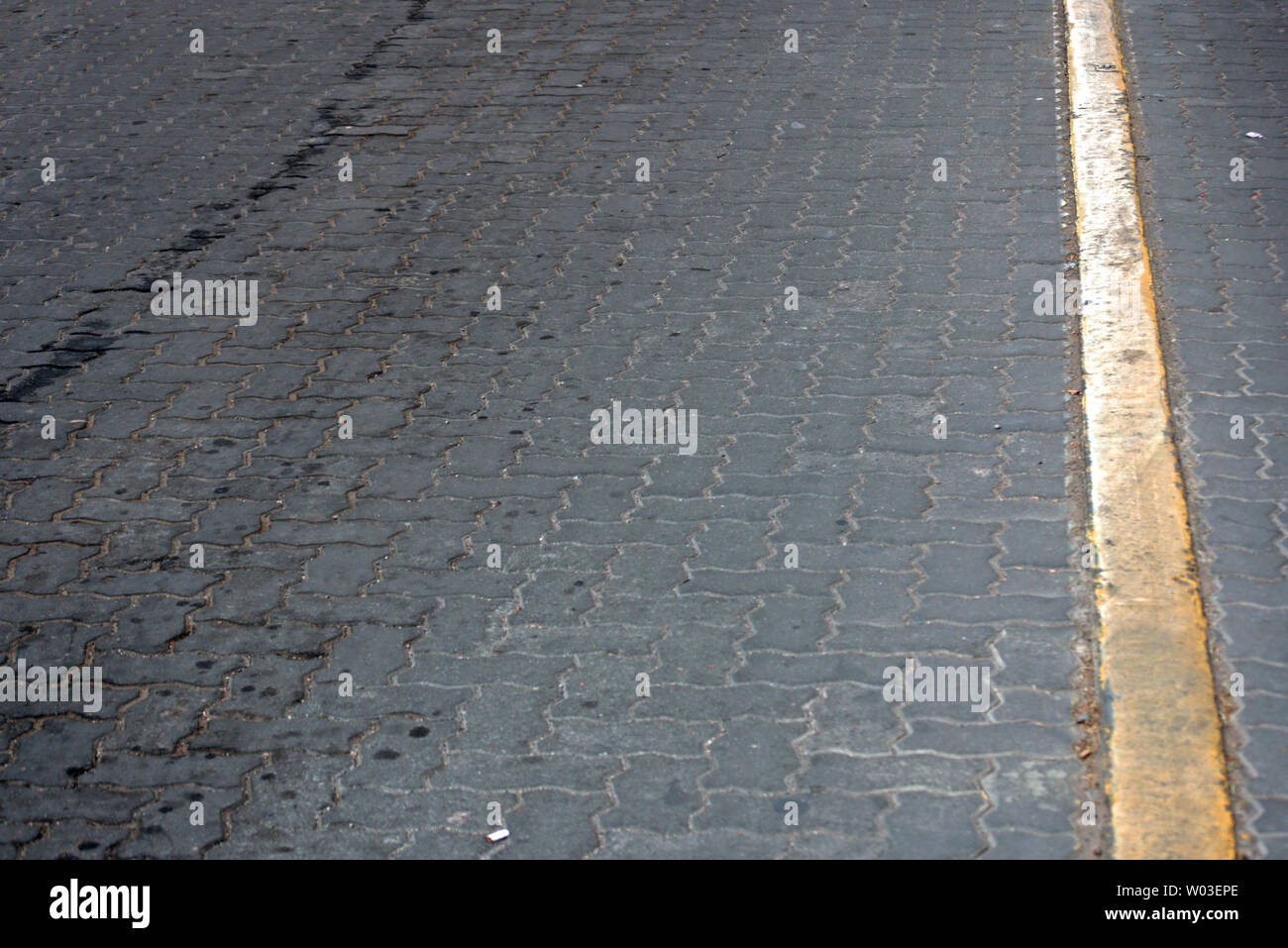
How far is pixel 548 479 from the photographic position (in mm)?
5535

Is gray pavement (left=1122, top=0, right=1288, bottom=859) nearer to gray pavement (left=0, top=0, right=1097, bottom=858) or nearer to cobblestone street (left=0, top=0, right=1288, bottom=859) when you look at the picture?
cobblestone street (left=0, top=0, right=1288, bottom=859)

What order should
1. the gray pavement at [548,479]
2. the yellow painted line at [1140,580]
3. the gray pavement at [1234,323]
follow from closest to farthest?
1. the yellow painted line at [1140,580]
2. the gray pavement at [548,479]
3. the gray pavement at [1234,323]

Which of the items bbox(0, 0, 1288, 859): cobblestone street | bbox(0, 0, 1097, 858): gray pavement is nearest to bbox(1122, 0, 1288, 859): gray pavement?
bbox(0, 0, 1288, 859): cobblestone street

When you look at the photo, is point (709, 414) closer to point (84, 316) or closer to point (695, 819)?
point (695, 819)

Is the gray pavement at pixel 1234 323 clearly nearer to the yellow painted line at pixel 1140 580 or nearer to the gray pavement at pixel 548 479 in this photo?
the yellow painted line at pixel 1140 580

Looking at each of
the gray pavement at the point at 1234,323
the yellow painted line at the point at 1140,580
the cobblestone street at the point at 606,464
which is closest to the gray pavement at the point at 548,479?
the cobblestone street at the point at 606,464

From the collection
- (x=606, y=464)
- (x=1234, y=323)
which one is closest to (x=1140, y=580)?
(x=606, y=464)

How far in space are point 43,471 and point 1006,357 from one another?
4539mm

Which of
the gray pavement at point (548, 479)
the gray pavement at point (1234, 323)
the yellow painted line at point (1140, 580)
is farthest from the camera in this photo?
the gray pavement at point (1234, 323)

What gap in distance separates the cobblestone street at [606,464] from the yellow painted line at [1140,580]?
0.27 feet

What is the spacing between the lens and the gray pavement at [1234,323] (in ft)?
13.5

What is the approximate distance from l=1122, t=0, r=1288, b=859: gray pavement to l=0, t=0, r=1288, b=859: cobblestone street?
2 centimetres

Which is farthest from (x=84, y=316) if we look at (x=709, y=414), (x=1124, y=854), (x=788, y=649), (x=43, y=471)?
(x=1124, y=854)

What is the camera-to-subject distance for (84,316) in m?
7.21
